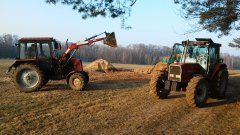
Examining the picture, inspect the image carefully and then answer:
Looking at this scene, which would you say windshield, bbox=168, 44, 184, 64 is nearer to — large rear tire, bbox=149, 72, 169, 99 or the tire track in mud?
large rear tire, bbox=149, 72, 169, 99

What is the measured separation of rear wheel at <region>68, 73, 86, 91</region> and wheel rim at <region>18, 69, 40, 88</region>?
1284mm

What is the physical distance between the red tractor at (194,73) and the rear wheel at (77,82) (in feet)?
9.50

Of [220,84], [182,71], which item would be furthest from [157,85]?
[220,84]

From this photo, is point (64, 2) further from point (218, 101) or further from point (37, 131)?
point (218, 101)

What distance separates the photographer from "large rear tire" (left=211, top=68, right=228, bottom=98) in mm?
12477

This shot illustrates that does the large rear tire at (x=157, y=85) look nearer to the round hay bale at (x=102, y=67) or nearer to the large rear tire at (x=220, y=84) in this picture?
the large rear tire at (x=220, y=84)

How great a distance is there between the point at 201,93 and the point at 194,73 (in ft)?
2.88

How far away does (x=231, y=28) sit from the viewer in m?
12.8

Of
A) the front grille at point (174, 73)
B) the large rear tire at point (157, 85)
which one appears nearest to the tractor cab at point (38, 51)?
the large rear tire at point (157, 85)

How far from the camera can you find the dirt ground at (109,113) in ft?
27.4

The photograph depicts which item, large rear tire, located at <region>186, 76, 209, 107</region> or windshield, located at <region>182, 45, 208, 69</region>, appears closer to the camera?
large rear tire, located at <region>186, 76, 209, 107</region>

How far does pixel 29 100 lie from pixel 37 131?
12.4ft

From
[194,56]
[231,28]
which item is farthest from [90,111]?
[231,28]

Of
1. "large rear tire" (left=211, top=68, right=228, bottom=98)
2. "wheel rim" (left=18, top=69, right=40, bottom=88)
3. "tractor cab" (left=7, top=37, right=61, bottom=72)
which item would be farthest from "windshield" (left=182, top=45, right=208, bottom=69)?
"wheel rim" (left=18, top=69, right=40, bottom=88)
